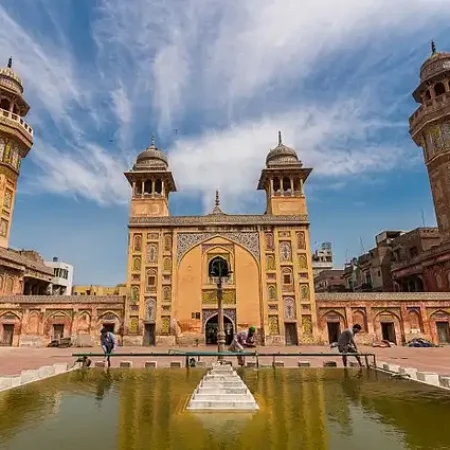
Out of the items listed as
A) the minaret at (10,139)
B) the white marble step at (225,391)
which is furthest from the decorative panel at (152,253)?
the white marble step at (225,391)

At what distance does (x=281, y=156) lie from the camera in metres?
32.5

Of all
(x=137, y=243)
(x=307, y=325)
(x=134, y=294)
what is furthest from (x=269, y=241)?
(x=134, y=294)

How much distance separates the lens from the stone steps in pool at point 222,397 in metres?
6.46

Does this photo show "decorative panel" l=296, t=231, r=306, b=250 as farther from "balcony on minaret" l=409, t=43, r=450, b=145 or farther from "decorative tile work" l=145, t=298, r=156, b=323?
"balcony on minaret" l=409, t=43, r=450, b=145

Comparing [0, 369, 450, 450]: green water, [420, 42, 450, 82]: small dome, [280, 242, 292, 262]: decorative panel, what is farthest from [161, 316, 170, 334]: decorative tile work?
[420, 42, 450, 82]: small dome

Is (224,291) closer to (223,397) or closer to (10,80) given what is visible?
(223,397)

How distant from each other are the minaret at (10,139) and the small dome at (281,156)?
22.6 m

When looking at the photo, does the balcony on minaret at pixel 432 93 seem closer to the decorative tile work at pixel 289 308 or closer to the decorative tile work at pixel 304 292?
the decorative tile work at pixel 304 292

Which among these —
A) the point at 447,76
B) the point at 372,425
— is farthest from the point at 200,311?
the point at 447,76

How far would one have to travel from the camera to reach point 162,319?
27.5 metres

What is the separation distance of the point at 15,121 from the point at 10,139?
166 cm

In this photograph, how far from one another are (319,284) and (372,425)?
54.3 metres

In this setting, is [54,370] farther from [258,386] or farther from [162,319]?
[162,319]

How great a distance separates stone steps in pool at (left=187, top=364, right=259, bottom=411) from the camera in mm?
6461
